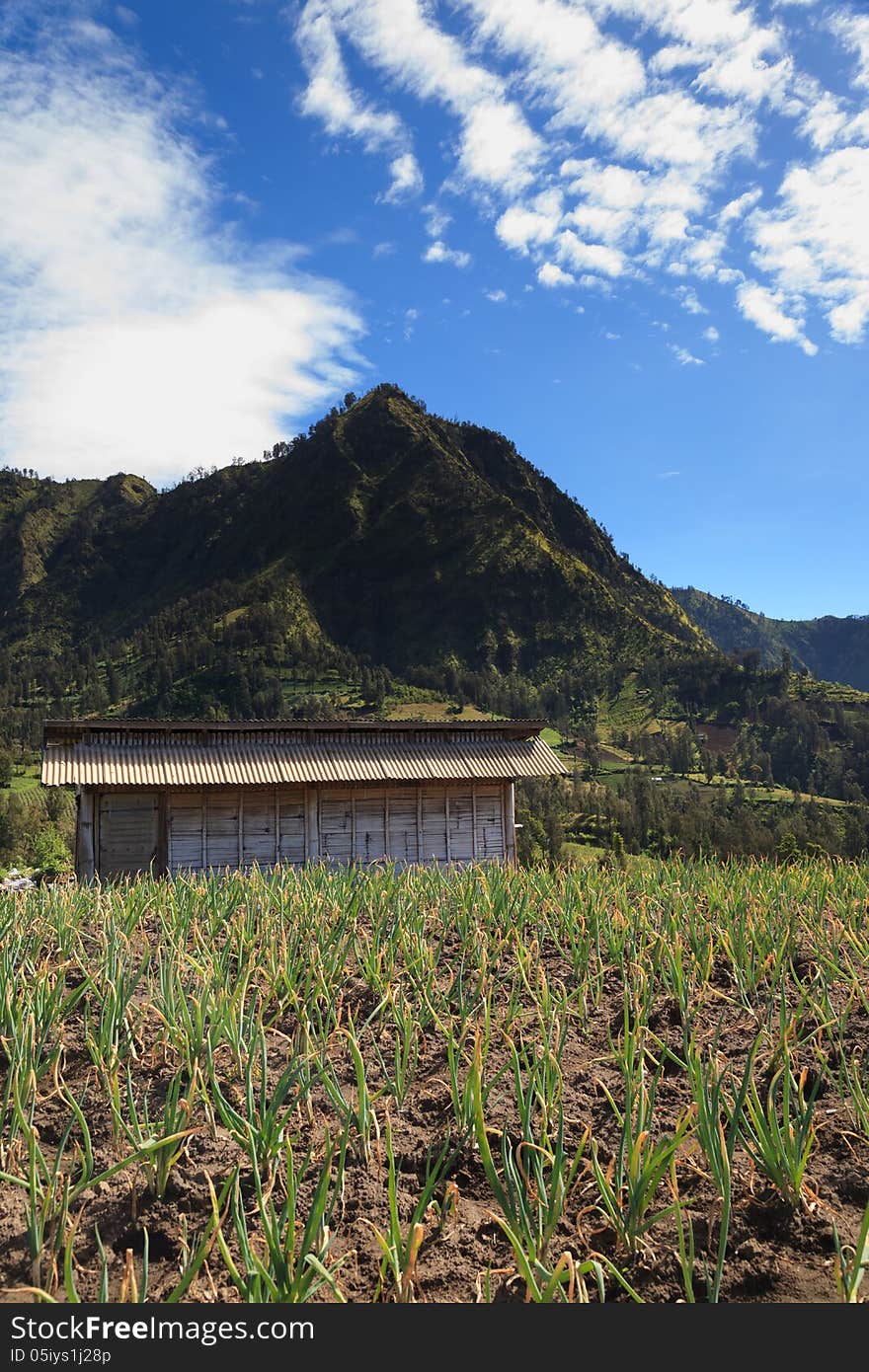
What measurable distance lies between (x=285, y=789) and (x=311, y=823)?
827 millimetres

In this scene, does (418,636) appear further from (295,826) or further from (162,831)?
(162,831)

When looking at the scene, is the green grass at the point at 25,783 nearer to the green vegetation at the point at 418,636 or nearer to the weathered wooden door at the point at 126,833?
the green vegetation at the point at 418,636

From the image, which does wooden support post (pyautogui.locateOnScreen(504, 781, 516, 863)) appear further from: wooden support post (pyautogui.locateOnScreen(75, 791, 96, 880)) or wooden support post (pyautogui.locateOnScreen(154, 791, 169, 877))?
wooden support post (pyautogui.locateOnScreen(75, 791, 96, 880))

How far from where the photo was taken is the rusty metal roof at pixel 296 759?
14.1 m

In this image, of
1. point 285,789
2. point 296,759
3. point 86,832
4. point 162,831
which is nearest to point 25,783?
point 86,832

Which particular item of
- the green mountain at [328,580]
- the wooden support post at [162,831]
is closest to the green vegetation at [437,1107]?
the wooden support post at [162,831]

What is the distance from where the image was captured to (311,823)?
15.9 m

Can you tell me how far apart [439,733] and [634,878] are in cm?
1046

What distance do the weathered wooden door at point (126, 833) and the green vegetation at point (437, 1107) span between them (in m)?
10.6

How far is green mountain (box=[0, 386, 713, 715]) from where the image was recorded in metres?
119

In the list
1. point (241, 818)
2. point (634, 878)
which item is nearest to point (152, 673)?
point (241, 818)

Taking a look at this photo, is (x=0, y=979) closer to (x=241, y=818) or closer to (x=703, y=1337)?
(x=703, y=1337)

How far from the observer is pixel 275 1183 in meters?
2.38

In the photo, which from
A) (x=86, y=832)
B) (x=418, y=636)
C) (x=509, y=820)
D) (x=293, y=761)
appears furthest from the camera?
(x=418, y=636)
